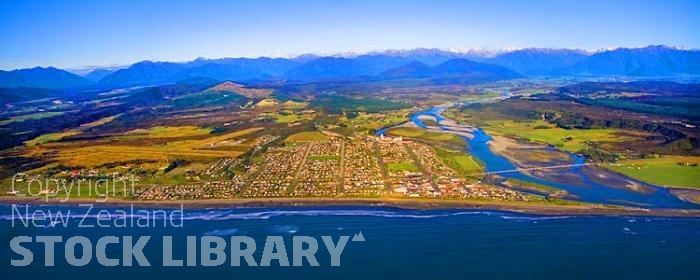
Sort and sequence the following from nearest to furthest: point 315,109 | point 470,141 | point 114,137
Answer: point 470,141, point 114,137, point 315,109

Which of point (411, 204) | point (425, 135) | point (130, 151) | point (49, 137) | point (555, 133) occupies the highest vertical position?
point (555, 133)

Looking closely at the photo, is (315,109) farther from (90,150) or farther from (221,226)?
(221,226)

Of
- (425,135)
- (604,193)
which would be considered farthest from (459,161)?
(425,135)

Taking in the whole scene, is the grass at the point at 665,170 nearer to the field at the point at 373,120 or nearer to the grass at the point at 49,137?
the field at the point at 373,120

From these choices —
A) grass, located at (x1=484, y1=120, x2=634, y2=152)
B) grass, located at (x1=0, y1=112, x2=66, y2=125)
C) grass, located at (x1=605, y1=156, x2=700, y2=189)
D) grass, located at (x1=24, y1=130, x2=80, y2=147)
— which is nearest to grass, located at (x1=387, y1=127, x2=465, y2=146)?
grass, located at (x1=484, y1=120, x2=634, y2=152)

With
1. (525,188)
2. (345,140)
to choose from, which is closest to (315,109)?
(345,140)

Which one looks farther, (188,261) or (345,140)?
(345,140)

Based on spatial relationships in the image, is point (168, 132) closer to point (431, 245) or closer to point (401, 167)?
point (401, 167)
